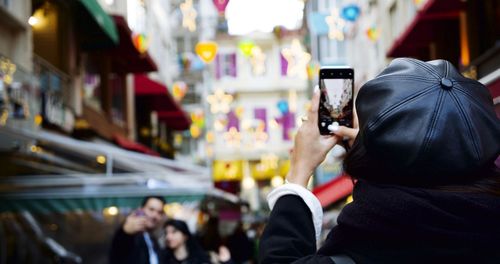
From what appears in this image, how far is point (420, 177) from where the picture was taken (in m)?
1.84

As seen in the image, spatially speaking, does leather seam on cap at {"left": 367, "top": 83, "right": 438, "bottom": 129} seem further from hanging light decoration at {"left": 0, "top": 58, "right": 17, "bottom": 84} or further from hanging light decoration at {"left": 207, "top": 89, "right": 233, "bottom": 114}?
hanging light decoration at {"left": 207, "top": 89, "right": 233, "bottom": 114}

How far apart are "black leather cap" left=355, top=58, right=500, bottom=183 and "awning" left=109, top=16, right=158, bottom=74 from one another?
17.1 m

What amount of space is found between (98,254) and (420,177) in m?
15.0

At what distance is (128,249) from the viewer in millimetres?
6988

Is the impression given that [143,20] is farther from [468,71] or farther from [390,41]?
[468,71]

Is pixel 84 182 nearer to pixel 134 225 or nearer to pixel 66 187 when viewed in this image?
pixel 66 187

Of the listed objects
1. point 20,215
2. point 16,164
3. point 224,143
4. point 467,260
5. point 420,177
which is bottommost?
point 224,143

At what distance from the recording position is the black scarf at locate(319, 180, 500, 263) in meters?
1.78

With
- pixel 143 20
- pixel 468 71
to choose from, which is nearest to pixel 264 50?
pixel 143 20

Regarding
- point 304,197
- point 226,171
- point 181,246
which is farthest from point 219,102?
Result: point 304,197

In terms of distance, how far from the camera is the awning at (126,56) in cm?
1914

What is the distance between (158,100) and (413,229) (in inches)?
1114

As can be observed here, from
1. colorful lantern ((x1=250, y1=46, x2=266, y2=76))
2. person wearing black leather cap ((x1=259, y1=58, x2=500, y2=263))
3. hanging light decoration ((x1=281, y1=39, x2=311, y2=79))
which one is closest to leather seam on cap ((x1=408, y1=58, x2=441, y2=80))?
person wearing black leather cap ((x1=259, y1=58, x2=500, y2=263))

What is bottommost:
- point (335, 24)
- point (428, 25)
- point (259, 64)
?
point (259, 64)
